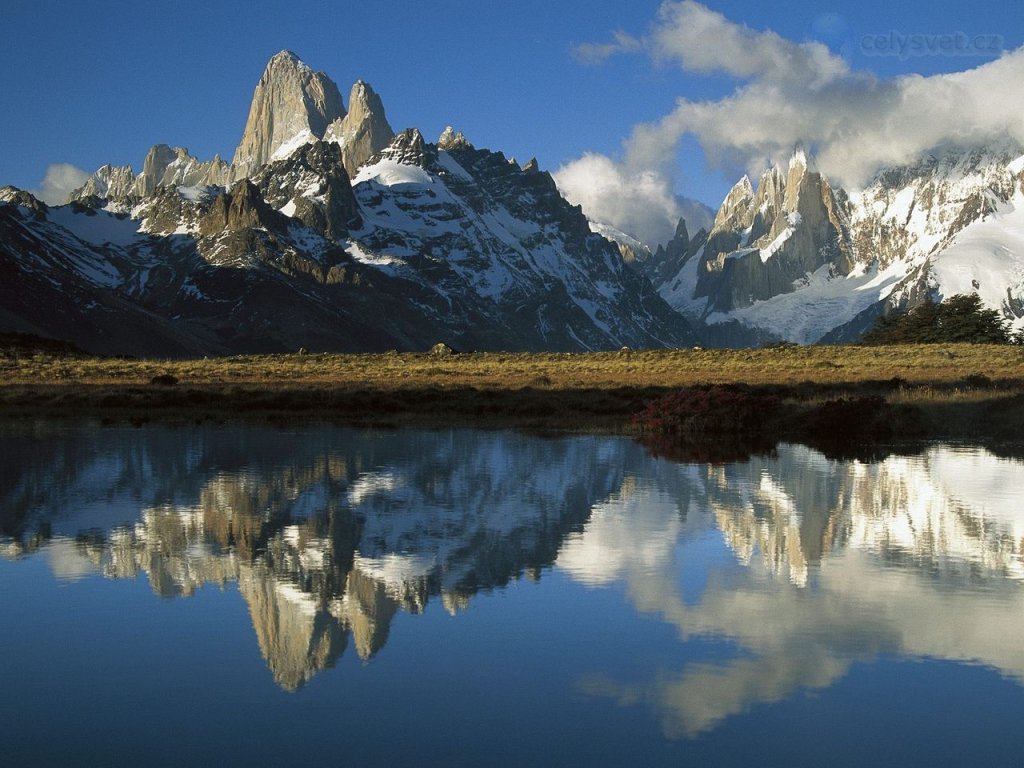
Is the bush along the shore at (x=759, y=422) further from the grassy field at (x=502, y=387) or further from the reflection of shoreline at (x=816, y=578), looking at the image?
the reflection of shoreline at (x=816, y=578)

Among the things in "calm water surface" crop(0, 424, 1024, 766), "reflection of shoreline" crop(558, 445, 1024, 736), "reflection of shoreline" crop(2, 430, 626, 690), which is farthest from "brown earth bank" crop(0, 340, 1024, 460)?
"calm water surface" crop(0, 424, 1024, 766)

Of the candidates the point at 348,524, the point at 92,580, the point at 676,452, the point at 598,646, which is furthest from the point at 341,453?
the point at 598,646

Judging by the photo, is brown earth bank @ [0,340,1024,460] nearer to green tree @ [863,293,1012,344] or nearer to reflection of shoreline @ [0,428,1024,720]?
reflection of shoreline @ [0,428,1024,720]

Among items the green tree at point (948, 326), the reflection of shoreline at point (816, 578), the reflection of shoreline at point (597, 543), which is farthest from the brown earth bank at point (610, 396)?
the green tree at point (948, 326)

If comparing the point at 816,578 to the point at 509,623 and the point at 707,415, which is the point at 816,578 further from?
the point at 707,415

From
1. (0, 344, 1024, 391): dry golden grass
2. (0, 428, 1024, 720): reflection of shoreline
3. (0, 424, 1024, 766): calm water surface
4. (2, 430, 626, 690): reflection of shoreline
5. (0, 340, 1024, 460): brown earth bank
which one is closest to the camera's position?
(0, 424, 1024, 766): calm water surface

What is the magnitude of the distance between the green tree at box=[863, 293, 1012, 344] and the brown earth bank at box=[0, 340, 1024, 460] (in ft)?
102

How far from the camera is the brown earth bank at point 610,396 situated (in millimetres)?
37875

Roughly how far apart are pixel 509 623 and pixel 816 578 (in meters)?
4.51

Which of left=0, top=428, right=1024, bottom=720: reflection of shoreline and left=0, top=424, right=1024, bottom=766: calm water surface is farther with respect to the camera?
left=0, top=428, right=1024, bottom=720: reflection of shoreline

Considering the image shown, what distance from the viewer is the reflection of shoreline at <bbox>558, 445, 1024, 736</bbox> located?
1124cm

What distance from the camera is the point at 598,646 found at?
12188mm

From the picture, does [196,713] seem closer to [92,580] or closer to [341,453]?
[92,580]

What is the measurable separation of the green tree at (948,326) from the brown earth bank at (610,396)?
31.1 m
